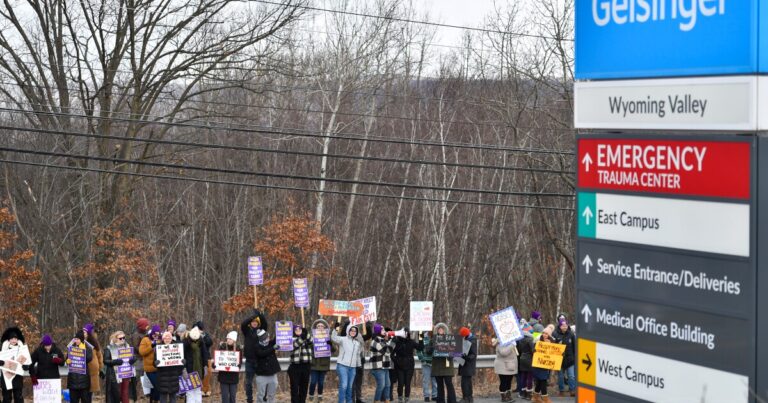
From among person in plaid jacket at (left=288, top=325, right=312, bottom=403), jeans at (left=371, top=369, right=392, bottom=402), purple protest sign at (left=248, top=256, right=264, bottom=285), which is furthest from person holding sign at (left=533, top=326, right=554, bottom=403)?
purple protest sign at (left=248, top=256, right=264, bottom=285)

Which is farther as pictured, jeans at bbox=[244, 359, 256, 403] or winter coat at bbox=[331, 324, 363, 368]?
winter coat at bbox=[331, 324, 363, 368]

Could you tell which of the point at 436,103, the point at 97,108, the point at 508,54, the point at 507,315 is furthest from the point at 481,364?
the point at 436,103

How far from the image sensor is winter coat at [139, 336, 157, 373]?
18.6m

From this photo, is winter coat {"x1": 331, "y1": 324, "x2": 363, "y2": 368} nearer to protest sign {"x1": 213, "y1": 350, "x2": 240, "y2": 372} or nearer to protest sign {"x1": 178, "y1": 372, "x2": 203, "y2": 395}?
protest sign {"x1": 213, "y1": 350, "x2": 240, "y2": 372}

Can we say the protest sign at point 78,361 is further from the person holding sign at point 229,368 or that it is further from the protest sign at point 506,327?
the protest sign at point 506,327

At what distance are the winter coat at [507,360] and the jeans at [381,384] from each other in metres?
1.98

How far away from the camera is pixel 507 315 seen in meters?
20.2

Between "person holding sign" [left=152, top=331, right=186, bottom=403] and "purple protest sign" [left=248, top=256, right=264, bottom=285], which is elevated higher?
"purple protest sign" [left=248, top=256, right=264, bottom=285]

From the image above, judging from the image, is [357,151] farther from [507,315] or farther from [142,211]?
[507,315]

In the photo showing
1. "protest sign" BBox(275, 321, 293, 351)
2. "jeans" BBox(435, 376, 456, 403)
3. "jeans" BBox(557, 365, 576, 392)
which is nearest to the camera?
"protest sign" BBox(275, 321, 293, 351)

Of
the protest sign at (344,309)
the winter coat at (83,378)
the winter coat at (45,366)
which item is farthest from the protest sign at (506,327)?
the winter coat at (45,366)

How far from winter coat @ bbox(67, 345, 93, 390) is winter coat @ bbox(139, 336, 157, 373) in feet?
2.60

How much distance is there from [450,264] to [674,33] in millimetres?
40971

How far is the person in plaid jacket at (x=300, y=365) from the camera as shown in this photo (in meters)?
19.6
